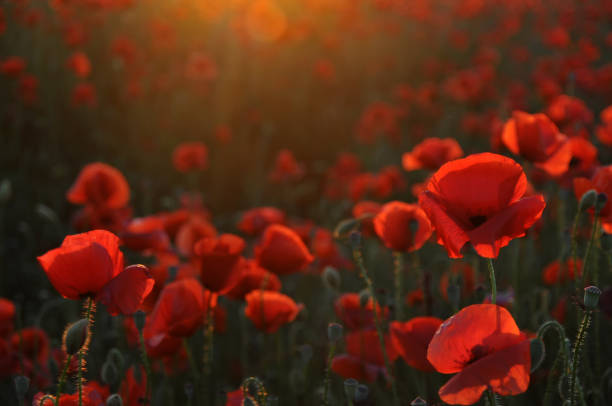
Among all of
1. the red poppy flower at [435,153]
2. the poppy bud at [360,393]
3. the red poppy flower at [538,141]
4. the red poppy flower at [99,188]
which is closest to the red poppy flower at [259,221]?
the red poppy flower at [99,188]

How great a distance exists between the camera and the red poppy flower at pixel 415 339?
4.38ft

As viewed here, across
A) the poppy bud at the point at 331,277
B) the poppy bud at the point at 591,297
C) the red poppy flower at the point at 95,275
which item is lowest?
the poppy bud at the point at 591,297

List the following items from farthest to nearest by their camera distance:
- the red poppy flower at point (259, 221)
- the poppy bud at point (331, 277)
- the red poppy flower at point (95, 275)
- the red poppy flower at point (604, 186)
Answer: the red poppy flower at point (259, 221) → the poppy bud at point (331, 277) → the red poppy flower at point (604, 186) → the red poppy flower at point (95, 275)

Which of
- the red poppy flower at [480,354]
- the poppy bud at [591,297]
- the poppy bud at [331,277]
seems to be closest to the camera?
the red poppy flower at [480,354]

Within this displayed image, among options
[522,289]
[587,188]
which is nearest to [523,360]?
[587,188]

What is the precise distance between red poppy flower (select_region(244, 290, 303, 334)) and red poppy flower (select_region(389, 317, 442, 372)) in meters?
0.47

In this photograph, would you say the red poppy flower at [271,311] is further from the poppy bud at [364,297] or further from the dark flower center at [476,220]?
the dark flower center at [476,220]

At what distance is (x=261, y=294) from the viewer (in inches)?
68.5

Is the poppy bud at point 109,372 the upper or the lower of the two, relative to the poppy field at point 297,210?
lower

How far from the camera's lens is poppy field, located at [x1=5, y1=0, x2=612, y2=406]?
3.99 ft

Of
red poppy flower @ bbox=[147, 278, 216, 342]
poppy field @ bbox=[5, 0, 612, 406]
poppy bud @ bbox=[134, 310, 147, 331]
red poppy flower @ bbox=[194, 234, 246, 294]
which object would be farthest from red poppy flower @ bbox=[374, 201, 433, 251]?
poppy bud @ bbox=[134, 310, 147, 331]

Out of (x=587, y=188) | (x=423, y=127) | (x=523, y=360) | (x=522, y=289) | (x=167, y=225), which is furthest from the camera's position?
(x=423, y=127)

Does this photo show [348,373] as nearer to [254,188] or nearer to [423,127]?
[254,188]

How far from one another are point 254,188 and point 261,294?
3413 millimetres
